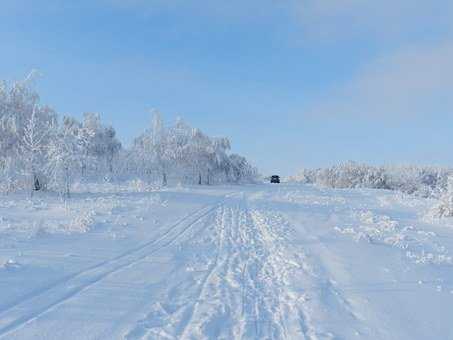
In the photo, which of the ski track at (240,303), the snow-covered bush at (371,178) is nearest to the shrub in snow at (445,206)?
the ski track at (240,303)

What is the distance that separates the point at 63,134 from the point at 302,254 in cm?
2185

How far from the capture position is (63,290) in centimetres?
696

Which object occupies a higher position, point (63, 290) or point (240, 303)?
point (63, 290)

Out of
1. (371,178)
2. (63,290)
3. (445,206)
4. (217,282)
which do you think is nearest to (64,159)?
(63,290)

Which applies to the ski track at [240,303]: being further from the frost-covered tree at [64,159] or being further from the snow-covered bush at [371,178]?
the snow-covered bush at [371,178]

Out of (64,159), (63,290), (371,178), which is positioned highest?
(64,159)

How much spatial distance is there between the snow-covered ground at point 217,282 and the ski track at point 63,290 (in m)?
0.02

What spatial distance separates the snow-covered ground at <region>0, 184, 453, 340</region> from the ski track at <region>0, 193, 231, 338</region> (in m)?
0.02

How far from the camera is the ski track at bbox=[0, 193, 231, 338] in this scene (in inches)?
218

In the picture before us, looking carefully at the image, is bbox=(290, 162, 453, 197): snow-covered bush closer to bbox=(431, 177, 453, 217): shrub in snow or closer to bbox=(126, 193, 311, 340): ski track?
bbox=(431, 177, 453, 217): shrub in snow

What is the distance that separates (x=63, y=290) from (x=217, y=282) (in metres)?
2.77

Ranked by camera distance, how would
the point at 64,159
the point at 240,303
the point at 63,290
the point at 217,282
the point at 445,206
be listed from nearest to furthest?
the point at 240,303
the point at 63,290
the point at 217,282
the point at 445,206
the point at 64,159

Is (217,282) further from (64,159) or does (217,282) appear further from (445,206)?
(64,159)

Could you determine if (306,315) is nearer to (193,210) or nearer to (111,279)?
(111,279)
